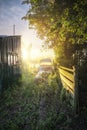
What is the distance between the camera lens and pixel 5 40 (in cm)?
1661

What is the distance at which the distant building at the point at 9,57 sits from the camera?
15.8 meters

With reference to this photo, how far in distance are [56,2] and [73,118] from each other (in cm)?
614

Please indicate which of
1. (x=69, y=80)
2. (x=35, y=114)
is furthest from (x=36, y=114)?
(x=69, y=80)

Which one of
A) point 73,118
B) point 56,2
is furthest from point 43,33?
point 73,118

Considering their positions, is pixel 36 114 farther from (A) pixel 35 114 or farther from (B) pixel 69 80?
(B) pixel 69 80

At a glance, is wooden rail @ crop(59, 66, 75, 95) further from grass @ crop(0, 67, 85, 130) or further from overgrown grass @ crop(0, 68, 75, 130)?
overgrown grass @ crop(0, 68, 75, 130)

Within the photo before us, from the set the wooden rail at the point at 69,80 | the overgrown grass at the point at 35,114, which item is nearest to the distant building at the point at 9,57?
the overgrown grass at the point at 35,114

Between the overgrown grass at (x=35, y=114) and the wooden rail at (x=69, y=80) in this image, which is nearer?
the overgrown grass at (x=35, y=114)

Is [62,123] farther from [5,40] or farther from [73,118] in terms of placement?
[5,40]

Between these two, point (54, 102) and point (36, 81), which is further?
point (36, 81)

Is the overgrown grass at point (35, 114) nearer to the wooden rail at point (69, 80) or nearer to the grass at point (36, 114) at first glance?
the grass at point (36, 114)

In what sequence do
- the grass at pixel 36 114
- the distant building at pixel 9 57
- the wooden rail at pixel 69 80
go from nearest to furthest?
the grass at pixel 36 114
the wooden rail at pixel 69 80
the distant building at pixel 9 57

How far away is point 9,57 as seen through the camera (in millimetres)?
17328

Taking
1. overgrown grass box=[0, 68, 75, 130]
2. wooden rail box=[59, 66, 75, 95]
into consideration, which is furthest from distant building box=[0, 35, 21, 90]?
Result: wooden rail box=[59, 66, 75, 95]
